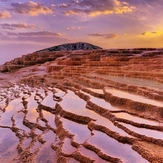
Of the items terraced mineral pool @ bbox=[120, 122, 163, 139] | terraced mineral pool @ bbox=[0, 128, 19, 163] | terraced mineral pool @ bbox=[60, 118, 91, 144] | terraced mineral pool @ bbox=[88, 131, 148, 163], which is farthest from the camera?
terraced mineral pool @ bbox=[60, 118, 91, 144]

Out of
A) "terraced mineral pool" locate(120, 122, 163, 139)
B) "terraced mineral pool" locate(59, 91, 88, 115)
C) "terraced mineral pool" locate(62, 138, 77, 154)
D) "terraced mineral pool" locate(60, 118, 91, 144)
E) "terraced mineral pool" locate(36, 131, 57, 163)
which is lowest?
"terraced mineral pool" locate(36, 131, 57, 163)

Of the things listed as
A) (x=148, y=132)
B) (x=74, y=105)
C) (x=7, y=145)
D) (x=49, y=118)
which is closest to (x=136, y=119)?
(x=148, y=132)

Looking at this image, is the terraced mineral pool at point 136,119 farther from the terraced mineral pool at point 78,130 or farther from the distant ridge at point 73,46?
the distant ridge at point 73,46

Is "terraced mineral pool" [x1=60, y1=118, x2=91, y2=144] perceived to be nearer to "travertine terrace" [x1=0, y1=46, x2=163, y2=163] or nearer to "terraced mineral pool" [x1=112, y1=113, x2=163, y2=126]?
"travertine terrace" [x1=0, y1=46, x2=163, y2=163]

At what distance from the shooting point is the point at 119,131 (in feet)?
20.2

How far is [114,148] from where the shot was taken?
5.36 m

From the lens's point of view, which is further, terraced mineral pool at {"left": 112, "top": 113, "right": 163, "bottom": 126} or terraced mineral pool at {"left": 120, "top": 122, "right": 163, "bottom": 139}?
terraced mineral pool at {"left": 112, "top": 113, "right": 163, "bottom": 126}

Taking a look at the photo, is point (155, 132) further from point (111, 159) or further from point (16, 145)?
point (16, 145)

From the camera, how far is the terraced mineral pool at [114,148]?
15.9 ft

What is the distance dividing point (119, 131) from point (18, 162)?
216 centimetres

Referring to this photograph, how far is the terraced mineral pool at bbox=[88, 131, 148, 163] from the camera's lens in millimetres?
4848

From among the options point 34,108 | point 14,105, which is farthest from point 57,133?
point 14,105

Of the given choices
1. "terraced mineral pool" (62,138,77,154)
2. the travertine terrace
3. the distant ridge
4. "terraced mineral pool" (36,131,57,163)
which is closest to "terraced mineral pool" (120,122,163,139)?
the travertine terrace

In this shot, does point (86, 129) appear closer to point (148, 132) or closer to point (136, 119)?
point (136, 119)
